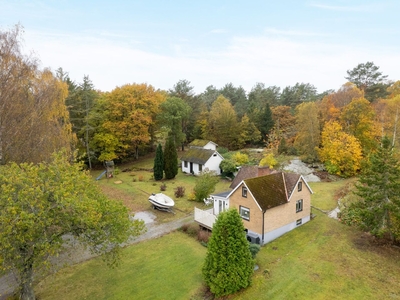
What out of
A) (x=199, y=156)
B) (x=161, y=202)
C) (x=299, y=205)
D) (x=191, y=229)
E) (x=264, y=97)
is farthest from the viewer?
(x=264, y=97)

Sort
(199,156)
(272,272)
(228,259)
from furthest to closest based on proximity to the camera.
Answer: (199,156)
(272,272)
(228,259)

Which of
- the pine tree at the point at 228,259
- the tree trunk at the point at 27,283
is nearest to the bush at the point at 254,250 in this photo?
the pine tree at the point at 228,259

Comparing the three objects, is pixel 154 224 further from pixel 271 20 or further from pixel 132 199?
pixel 271 20

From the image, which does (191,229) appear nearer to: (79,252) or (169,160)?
(79,252)

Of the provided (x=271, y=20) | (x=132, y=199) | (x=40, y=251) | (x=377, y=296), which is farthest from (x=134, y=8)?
(x=377, y=296)

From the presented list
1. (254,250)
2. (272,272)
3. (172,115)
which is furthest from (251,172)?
(172,115)

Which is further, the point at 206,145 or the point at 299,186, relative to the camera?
the point at 206,145

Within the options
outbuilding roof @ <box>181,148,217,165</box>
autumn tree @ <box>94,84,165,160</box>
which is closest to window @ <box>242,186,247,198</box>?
outbuilding roof @ <box>181,148,217,165</box>
